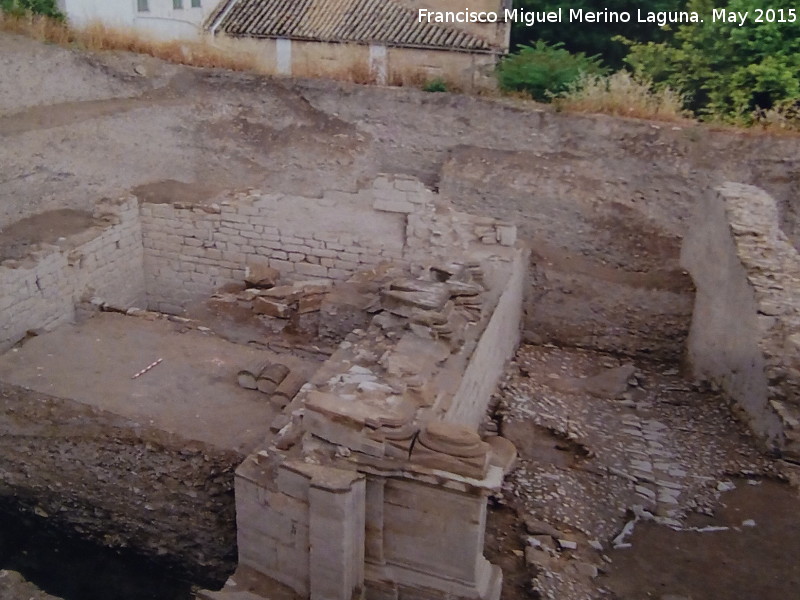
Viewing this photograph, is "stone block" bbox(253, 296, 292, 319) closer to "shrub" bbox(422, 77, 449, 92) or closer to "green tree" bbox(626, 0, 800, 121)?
"shrub" bbox(422, 77, 449, 92)

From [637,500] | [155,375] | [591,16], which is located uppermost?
[591,16]

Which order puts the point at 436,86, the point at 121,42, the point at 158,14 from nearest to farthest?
the point at 436,86 → the point at 121,42 → the point at 158,14

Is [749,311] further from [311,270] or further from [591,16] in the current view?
[591,16]

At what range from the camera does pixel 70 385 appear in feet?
23.8

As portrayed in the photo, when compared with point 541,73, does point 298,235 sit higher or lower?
lower

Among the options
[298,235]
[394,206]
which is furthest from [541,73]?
[298,235]

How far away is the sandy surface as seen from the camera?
6.71 metres

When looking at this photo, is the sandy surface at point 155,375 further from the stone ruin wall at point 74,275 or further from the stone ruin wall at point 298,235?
the stone ruin wall at point 298,235

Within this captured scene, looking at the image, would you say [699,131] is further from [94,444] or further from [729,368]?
[94,444]

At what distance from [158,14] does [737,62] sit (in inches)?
476

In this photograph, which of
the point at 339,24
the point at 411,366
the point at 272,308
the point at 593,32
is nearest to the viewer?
the point at 411,366

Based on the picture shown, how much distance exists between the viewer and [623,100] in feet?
42.7

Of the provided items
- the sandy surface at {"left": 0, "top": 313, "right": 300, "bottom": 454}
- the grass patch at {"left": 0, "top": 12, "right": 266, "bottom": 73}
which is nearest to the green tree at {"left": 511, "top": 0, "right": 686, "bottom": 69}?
the grass patch at {"left": 0, "top": 12, "right": 266, "bottom": 73}

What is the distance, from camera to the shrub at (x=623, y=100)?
12.8 metres
